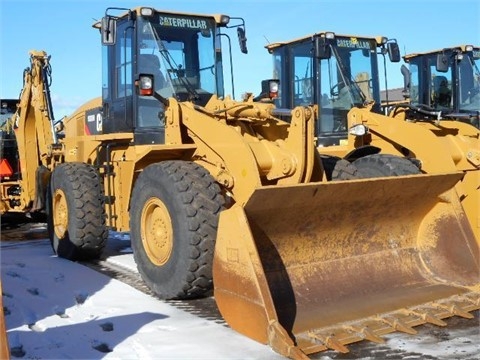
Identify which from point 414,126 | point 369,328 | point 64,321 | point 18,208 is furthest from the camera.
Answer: point 18,208

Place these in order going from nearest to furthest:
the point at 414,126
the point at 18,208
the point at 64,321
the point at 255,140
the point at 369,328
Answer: the point at 369,328, the point at 64,321, the point at 255,140, the point at 414,126, the point at 18,208

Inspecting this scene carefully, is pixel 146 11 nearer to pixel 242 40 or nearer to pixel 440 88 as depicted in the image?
pixel 242 40

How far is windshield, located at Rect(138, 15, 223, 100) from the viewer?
21.7 feet

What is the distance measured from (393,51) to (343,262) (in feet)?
15.8

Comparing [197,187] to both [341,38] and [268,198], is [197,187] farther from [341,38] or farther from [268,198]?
[341,38]

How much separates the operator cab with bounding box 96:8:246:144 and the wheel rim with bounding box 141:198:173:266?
3.31 feet

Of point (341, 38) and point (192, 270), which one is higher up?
point (341, 38)

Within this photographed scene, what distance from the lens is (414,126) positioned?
23.5ft

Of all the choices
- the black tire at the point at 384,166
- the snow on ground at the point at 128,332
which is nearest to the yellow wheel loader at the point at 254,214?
the snow on ground at the point at 128,332

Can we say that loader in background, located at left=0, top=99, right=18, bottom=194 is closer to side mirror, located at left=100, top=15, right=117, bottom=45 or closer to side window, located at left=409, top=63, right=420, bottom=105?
side mirror, located at left=100, top=15, right=117, bottom=45

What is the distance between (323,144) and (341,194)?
147 inches

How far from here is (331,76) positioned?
882cm

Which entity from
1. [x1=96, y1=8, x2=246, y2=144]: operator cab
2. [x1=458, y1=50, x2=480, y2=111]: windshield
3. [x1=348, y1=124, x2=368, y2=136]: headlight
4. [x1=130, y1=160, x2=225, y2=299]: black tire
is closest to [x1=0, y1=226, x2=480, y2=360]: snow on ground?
[x1=130, y1=160, x2=225, y2=299]: black tire

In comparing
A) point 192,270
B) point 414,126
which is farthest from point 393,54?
point 192,270
